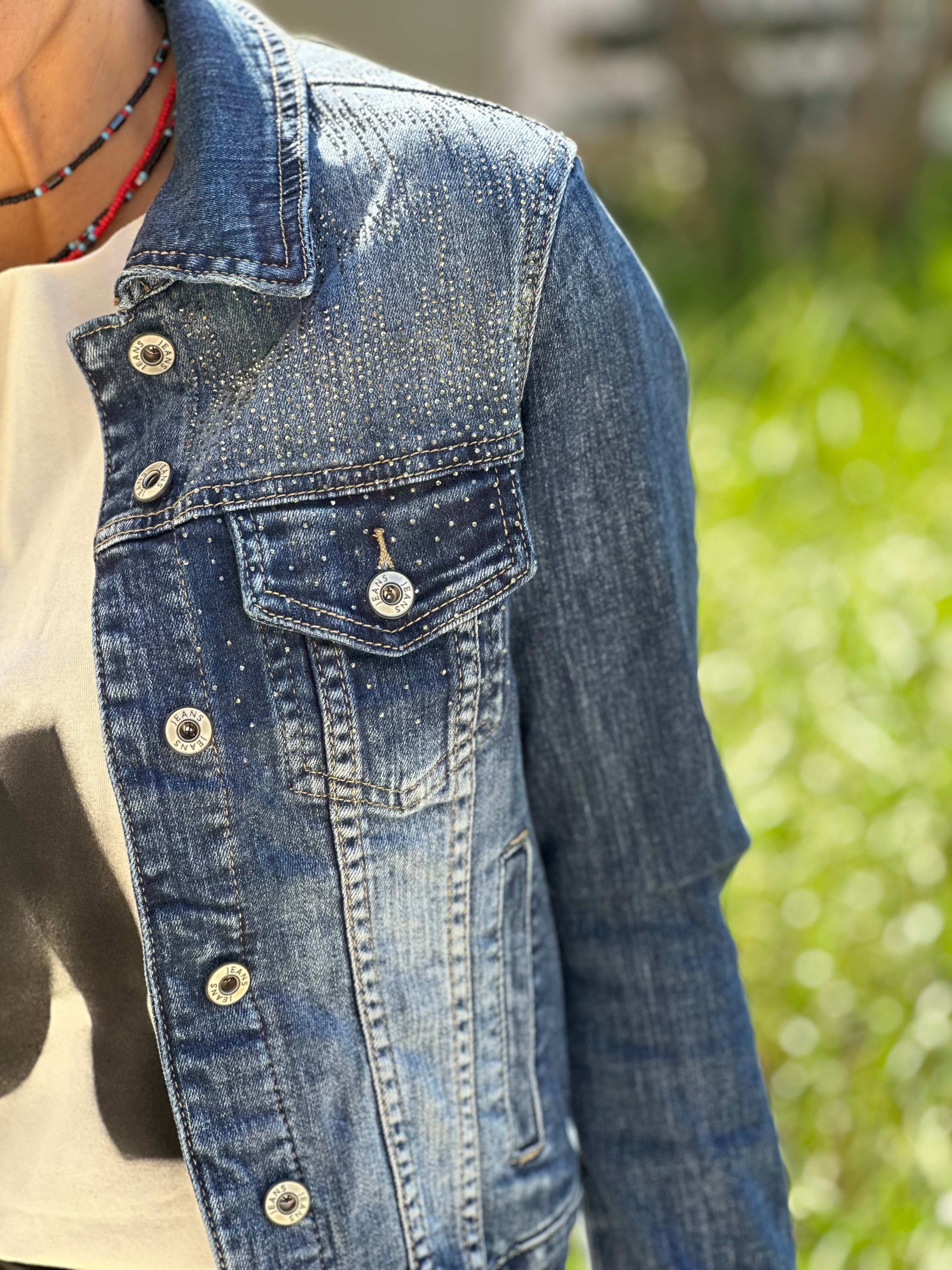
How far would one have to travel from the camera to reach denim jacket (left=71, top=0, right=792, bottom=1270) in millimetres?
837

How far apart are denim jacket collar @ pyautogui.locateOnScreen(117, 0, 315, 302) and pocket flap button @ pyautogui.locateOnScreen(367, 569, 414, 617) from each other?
0.65 ft

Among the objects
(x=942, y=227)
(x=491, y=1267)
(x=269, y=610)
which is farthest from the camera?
(x=942, y=227)

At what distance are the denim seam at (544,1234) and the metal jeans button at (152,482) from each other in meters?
0.64

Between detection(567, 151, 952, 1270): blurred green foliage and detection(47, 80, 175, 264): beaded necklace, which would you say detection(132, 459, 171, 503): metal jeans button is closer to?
detection(47, 80, 175, 264): beaded necklace

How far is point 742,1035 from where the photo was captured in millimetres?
1052

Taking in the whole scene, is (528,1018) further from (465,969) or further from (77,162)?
(77,162)

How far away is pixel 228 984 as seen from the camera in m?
0.86

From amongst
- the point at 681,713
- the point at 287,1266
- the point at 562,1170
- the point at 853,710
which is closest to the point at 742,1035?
the point at 562,1170

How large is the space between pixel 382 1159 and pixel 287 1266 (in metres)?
0.09

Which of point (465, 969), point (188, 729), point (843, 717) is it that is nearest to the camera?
point (188, 729)

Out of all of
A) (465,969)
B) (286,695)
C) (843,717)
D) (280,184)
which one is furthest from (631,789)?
(843,717)

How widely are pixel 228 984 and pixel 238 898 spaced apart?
0.20 ft

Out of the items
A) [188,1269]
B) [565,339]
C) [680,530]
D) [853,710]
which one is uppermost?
[565,339]

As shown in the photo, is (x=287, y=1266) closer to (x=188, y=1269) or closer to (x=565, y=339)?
(x=188, y=1269)
